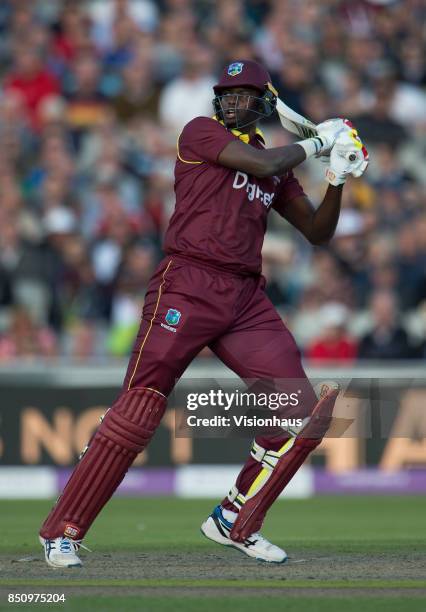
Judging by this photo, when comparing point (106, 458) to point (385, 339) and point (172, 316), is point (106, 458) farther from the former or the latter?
point (385, 339)

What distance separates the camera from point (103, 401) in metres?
10.7

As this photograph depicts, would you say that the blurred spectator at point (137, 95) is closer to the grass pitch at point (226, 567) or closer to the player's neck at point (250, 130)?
the grass pitch at point (226, 567)

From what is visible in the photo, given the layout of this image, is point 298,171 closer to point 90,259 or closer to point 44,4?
point 90,259

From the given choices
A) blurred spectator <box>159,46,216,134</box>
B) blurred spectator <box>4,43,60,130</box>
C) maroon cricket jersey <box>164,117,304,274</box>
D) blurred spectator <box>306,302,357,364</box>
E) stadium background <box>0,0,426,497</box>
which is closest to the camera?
maroon cricket jersey <box>164,117,304,274</box>

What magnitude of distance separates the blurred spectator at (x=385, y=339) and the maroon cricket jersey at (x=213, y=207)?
16.6 ft

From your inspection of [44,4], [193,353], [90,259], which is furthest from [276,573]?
[44,4]

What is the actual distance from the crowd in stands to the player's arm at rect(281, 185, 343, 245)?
176 inches

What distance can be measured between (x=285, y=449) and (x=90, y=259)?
6272 millimetres

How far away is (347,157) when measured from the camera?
20.3ft

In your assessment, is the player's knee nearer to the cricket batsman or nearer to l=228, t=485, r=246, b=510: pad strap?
the cricket batsman

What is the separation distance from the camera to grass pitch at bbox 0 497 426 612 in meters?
5.12

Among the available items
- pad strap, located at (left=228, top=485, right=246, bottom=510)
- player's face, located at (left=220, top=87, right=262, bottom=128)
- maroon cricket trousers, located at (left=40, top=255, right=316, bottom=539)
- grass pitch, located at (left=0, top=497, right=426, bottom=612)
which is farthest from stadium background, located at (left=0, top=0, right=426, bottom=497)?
player's face, located at (left=220, top=87, right=262, bottom=128)

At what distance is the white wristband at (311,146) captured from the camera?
6125 mm

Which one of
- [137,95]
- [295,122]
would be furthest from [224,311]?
[137,95]
